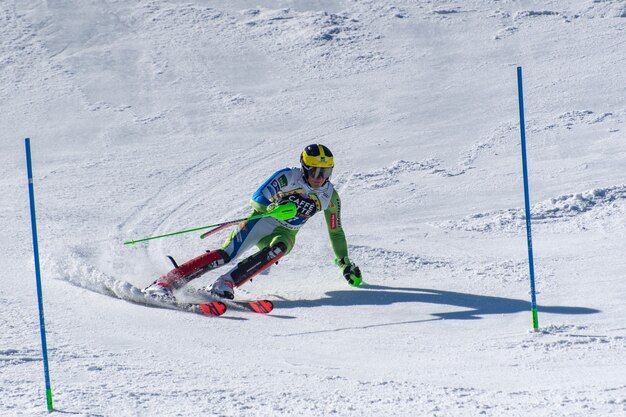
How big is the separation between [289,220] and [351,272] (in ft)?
2.64

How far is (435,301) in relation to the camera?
27.1ft

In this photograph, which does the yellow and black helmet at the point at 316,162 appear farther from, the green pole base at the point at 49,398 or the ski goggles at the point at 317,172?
the green pole base at the point at 49,398

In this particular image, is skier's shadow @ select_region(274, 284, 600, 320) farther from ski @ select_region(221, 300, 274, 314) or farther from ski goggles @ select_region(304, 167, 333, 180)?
ski goggles @ select_region(304, 167, 333, 180)

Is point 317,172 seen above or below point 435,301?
above

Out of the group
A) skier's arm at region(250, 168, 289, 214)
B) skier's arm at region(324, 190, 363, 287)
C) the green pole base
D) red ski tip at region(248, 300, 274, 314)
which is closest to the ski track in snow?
skier's arm at region(324, 190, 363, 287)

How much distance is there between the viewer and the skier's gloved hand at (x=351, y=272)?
889 cm

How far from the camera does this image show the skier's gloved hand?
8891 mm

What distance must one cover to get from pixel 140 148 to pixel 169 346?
845 cm

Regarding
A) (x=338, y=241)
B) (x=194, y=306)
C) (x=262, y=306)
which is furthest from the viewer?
(x=338, y=241)

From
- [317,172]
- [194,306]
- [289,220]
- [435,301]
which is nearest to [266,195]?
[289,220]

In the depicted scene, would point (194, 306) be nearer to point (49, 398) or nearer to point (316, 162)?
point (316, 162)

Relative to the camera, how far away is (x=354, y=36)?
18.6 meters

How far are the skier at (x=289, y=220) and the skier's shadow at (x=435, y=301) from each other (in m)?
0.33

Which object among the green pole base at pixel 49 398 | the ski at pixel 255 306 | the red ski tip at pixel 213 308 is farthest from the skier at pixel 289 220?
the green pole base at pixel 49 398
